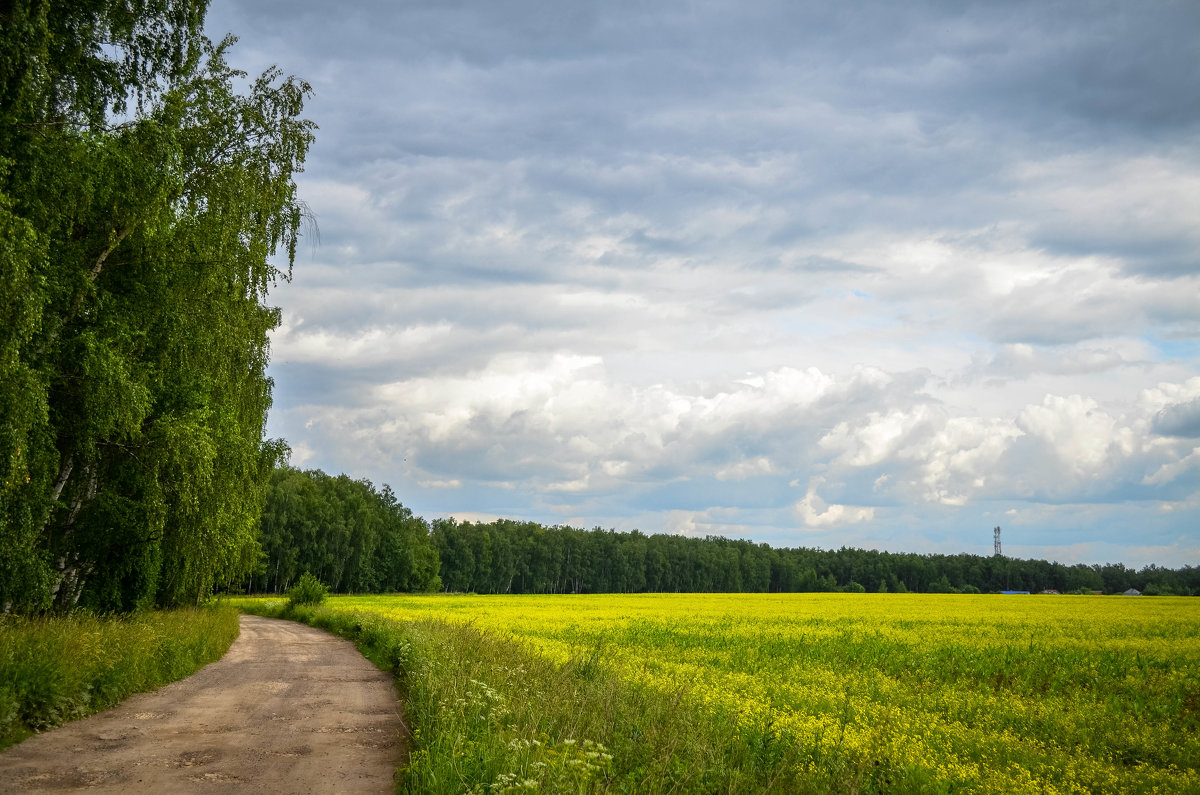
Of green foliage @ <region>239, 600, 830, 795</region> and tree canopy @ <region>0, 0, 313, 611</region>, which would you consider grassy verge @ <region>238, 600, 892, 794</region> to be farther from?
tree canopy @ <region>0, 0, 313, 611</region>

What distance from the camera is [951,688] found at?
50.5 ft

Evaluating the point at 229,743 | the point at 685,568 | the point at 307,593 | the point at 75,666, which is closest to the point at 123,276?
the point at 75,666

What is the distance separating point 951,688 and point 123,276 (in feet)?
59.4

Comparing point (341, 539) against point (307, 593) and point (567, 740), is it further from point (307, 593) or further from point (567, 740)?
point (567, 740)

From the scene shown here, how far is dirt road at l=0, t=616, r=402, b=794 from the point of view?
7.32 meters

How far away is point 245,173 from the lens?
15820 millimetres

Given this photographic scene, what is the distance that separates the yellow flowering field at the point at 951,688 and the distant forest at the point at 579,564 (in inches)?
2676

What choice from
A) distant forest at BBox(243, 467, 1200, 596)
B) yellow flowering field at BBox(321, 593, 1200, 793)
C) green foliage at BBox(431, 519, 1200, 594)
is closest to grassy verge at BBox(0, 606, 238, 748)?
yellow flowering field at BBox(321, 593, 1200, 793)

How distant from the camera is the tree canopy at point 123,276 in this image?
9.66 metres

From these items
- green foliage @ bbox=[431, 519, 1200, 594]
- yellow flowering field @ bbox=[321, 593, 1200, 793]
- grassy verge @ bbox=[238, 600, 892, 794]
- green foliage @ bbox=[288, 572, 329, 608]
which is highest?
grassy verge @ bbox=[238, 600, 892, 794]

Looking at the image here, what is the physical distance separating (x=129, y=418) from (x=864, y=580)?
148507 millimetres

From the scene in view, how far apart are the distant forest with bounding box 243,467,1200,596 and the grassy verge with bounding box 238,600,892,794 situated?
80.9 meters

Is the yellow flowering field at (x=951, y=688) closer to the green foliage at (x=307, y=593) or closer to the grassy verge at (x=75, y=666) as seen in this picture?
the grassy verge at (x=75, y=666)

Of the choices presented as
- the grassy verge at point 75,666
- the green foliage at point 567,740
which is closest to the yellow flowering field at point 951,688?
the green foliage at point 567,740
